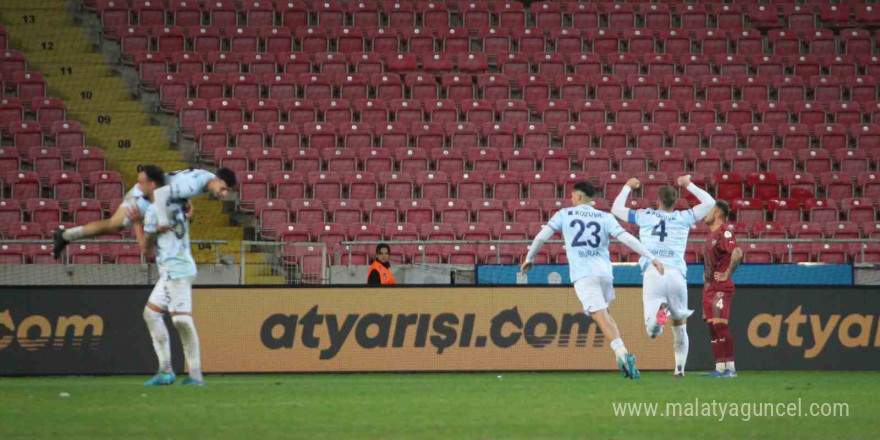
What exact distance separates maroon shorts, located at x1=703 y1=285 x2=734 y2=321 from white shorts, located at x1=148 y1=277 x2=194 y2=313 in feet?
18.9

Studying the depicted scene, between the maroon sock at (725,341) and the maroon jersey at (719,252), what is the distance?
0.45 metres

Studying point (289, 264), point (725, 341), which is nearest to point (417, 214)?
point (289, 264)

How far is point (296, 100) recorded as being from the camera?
2366 centimetres

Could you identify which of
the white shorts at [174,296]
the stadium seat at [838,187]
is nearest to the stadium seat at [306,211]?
the white shorts at [174,296]

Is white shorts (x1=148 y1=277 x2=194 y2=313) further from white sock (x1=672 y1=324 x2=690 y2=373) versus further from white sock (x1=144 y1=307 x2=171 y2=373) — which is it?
white sock (x1=672 y1=324 x2=690 y2=373)

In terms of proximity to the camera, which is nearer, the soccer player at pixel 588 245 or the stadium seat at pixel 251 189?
the soccer player at pixel 588 245

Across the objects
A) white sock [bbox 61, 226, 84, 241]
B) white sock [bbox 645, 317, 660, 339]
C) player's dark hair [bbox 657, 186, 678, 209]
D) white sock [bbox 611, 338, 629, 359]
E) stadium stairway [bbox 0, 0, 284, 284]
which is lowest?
white sock [bbox 611, 338, 629, 359]

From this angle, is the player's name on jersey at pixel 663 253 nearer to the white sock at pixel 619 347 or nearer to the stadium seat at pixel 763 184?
the white sock at pixel 619 347

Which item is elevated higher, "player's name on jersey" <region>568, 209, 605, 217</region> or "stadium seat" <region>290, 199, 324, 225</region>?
"player's name on jersey" <region>568, 209, 605, 217</region>

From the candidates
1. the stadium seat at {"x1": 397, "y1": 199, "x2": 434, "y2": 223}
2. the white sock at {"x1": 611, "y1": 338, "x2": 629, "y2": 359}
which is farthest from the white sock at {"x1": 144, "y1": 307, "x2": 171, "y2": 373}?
the stadium seat at {"x1": 397, "y1": 199, "x2": 434, "y2": 223}

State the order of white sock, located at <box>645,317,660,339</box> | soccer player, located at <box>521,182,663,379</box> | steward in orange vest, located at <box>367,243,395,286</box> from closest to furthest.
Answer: soccer player, located at <box>521,182,663,379</box> < white sock, located at <box>645,317,660,339</box> < steward in orange vest, located at <box>367,243,395,286</box>

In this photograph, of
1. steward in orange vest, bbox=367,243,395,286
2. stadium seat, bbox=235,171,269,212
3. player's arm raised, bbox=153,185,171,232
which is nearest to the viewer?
player's arm raised, bbox=153,185,171,232

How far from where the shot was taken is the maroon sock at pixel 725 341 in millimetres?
12297

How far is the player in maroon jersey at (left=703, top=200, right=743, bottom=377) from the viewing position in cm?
1230
